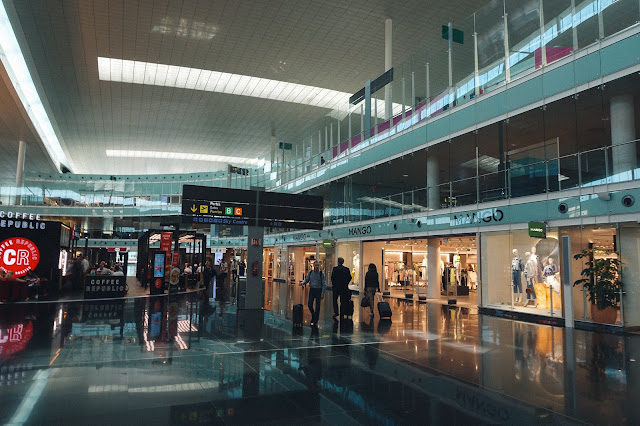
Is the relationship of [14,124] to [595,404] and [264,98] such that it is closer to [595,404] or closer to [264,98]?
[264,98]

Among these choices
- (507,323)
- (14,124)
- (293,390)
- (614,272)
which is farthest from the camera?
(14,124)

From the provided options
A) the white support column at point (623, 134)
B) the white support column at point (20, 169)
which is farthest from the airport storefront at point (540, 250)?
the white support column at point (20, 169)

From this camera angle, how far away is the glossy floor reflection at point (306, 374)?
A: 4750 mm

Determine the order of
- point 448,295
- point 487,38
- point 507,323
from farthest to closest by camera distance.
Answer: point 448,295, point 487,38, point 507,323

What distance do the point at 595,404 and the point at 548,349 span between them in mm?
4059

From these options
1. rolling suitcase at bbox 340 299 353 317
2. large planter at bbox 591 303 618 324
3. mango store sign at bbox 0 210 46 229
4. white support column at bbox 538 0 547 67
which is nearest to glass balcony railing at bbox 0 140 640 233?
white support column at bbox 538 0 547 67

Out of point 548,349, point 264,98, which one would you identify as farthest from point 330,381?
point 264,98

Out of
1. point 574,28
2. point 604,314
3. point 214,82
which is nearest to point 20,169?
point 214,82

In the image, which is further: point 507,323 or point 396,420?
point 507,323

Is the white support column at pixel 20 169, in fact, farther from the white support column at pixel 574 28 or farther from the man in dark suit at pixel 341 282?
the white support column at pixel 574 28

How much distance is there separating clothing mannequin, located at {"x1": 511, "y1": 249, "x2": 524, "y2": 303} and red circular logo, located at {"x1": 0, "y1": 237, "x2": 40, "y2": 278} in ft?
60.8

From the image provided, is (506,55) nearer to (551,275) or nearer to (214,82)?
(551,275)

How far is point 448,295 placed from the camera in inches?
912

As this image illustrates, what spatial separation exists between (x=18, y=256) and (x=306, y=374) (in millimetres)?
16651
